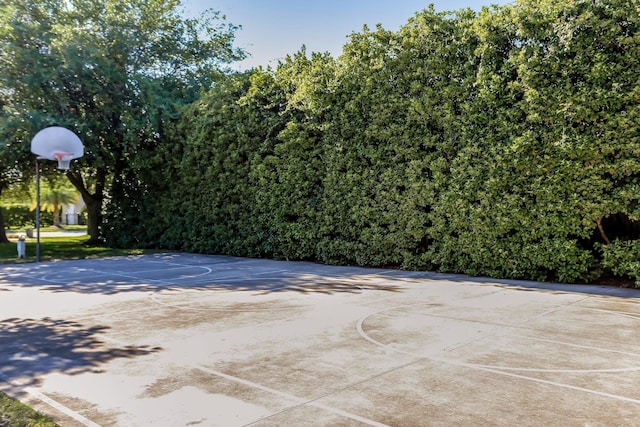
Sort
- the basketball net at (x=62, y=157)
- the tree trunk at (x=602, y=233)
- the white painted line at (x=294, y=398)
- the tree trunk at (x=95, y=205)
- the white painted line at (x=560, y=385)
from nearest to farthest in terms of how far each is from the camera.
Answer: the white painted line at (x=294, y=398), the white painted line at (x=560, y=385), the tree trunk at (x=602, y=233), the basketball net at (x=62, y=157), the tree trunk at (x=95, y=205)

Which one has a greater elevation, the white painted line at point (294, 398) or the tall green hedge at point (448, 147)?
the tall green hedge at point (448, 147)

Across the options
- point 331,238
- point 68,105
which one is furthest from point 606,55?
point 68,105

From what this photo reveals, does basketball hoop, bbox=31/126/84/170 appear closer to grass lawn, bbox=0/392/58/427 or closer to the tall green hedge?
the tall green hedge

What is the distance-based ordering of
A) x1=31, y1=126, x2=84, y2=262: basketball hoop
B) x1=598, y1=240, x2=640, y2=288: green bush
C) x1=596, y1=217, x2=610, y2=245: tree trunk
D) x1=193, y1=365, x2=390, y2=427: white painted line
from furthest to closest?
x1=31, y1=126, x2=84, y2=262: basketball hoop
x1=596, y1=217, x2=610, y2=245: tree trunk
x1=598, y1=240, x2=640, y2=288: green bush
x1=193, y1=365, x2=390, y2=427: white painted line

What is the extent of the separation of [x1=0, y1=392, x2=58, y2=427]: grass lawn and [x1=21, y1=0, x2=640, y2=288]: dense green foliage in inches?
304

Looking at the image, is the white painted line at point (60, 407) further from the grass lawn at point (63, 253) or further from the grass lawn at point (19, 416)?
the grass lawn at point (63, 253)

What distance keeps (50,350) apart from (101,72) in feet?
40.6

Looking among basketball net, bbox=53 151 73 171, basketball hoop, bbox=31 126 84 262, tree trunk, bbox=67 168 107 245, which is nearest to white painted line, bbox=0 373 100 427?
basketball hoop, bbox=31 126 84 262

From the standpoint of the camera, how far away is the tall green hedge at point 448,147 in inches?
309

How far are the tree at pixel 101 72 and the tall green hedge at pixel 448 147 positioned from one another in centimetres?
279

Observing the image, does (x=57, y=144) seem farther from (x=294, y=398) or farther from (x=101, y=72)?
(x=294, y=398)

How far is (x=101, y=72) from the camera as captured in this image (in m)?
14.8

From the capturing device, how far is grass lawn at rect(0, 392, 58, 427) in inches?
118

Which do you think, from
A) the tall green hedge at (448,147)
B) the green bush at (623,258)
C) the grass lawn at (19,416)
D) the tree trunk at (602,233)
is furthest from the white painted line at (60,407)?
the tree trunk at (602,233)
